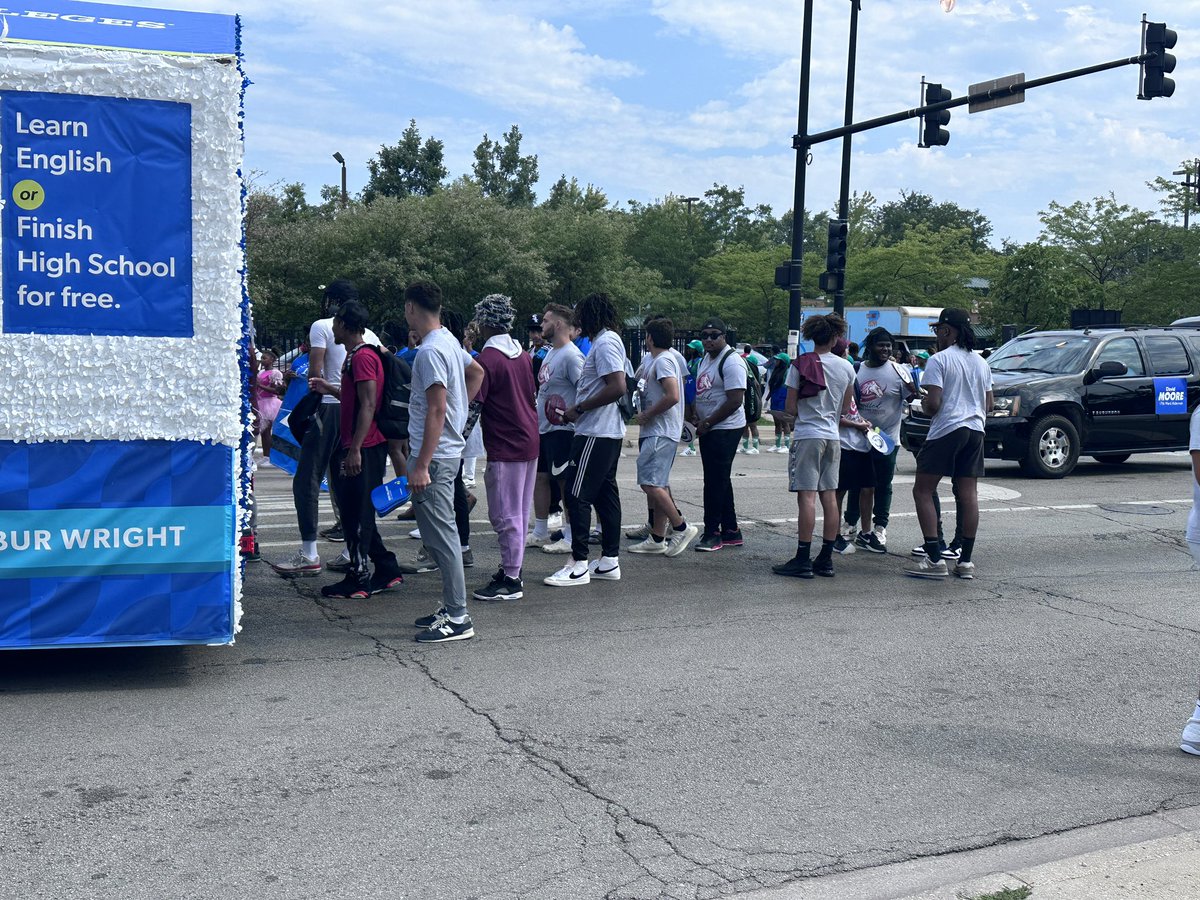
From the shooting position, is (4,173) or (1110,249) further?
(1110,249)

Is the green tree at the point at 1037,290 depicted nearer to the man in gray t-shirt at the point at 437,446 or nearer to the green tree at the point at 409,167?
the green tree at the point at 409,167

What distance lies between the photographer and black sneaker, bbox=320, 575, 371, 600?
761cm

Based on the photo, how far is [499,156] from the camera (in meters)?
63.6

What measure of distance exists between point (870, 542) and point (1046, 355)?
7.13m

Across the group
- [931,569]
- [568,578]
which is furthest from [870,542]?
[568,578]

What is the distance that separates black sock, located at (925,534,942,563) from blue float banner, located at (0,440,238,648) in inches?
195

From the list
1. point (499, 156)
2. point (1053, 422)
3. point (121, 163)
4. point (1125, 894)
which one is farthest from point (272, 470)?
point (499, 156)

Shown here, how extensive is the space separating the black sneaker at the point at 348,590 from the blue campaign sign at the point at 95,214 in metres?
2.57

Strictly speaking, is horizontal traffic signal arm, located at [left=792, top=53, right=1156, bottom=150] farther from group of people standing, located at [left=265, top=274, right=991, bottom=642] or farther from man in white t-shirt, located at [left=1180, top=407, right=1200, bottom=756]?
man in white t-shirt, located at [left=1180, top=407, right=1200, bottom=756]

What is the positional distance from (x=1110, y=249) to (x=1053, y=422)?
132ft

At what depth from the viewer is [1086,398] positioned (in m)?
14.9

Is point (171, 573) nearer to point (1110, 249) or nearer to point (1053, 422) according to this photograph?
point (1053, 422)

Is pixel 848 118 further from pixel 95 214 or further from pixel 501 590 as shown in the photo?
pixel 95 214

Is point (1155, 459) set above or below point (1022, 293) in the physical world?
below
